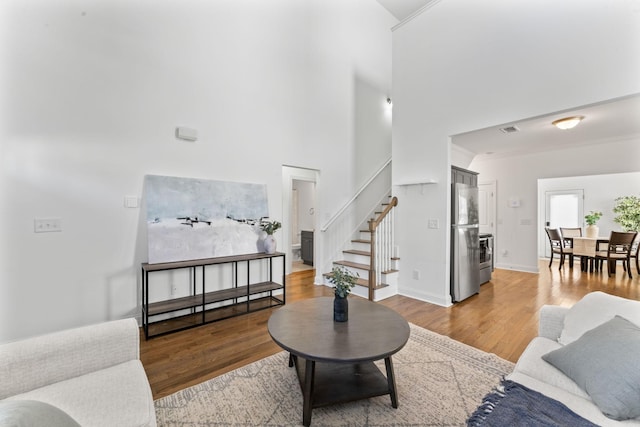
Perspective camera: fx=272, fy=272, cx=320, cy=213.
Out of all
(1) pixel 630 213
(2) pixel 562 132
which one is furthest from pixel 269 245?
(1) pixel 630 213

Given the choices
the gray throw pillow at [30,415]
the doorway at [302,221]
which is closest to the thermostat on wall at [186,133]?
the gray throw pillow at [30,415]

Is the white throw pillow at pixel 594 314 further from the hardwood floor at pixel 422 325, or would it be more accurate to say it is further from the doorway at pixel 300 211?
the doorway at pixel 300 211

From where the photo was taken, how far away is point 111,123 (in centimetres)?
286

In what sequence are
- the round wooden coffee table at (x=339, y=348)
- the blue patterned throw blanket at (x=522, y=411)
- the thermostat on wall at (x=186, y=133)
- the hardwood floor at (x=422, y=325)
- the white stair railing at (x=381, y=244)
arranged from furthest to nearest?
1. the white stair railing at (x=381, y=244)
2. the thermostat on wall at (x=186, y=133)
3. the hardwood floor at (x=422, y=325)
4. the round wooden coffee table at (x=339, y=348)
5. the blue patterned throw blanket at (x=522, y=411)

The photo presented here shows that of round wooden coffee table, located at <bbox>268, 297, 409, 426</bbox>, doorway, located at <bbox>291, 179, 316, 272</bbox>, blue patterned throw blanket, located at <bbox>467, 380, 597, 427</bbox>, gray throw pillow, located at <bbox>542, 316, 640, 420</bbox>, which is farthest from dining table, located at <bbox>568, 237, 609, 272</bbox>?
blue patterned throw blanket, located at <bbox>467, 380, 597, 427</bbox>

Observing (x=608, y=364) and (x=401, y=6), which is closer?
(x=608, y=364)

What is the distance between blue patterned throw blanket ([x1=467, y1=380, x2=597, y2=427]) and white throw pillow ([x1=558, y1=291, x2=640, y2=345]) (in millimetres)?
582

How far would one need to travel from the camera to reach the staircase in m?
3.92

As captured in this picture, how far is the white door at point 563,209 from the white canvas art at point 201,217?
8.69m

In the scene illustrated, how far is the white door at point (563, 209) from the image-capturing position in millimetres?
7586

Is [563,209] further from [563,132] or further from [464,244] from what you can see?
[464,244]

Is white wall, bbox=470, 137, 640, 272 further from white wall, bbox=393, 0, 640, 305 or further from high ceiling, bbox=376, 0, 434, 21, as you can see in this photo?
high ceiling, bbox=376, 0, 434, 21

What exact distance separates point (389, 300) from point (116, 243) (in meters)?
3.49

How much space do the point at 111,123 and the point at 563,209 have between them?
34.8ft
